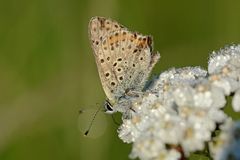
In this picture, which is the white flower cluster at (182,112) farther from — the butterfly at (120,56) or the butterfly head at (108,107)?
the butterfly at (120,56)

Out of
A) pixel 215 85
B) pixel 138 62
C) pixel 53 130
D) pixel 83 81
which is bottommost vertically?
pixel 53 130

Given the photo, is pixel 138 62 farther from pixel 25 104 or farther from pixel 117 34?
pixel 25 104

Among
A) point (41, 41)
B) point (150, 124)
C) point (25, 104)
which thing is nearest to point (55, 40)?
point (41, 41)

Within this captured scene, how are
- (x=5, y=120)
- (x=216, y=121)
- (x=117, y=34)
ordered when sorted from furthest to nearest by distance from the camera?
(x=5, y=120)
(x=117, y=34)
(x=216, y=121)

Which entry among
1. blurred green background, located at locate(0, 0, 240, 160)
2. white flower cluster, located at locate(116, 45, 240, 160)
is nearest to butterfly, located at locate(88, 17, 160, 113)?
white flower cluster, located at locate(116, 45, 240, 160)

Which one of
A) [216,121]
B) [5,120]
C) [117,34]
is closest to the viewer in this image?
[216,121]

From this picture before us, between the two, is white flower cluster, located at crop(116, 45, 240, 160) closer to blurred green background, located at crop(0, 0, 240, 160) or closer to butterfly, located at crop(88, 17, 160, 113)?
butterfly, located at crop(88, 17, 160, 113)

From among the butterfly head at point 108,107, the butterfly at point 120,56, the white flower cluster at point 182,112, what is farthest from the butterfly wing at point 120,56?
the white flower cluster at point 182,112
